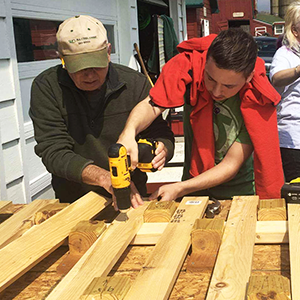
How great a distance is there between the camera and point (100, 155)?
3.09 m

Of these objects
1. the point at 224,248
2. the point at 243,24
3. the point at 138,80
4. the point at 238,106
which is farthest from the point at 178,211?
the point at 243,24

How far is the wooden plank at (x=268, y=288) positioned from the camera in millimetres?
1378

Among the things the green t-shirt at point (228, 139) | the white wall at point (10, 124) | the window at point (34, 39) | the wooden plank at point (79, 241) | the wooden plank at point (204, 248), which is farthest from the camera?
the window at point (34, 39)

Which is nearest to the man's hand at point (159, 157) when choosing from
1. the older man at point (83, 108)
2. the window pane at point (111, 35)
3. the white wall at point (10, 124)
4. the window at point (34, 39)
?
the older man at point (83, 108)

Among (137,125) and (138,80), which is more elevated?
(138,80)

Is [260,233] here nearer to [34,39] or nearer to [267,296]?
[267,296]

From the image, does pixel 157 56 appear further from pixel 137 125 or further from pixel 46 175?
pixel 137 125

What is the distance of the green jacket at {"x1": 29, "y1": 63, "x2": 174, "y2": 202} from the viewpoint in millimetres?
2922

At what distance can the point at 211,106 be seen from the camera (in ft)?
9.29

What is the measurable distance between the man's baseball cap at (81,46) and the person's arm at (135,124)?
0.34 meters

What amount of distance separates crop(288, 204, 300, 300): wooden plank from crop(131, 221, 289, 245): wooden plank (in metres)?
0.06

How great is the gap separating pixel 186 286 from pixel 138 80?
1797mm

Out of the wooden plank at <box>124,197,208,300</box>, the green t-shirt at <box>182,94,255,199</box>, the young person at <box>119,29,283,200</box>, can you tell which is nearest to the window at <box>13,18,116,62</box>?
the young person at <box>119,29,283,200</box>

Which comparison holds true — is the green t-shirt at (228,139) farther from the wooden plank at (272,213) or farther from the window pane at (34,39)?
the window pane at (34,39)
